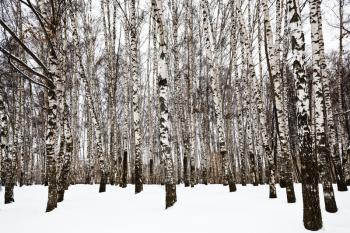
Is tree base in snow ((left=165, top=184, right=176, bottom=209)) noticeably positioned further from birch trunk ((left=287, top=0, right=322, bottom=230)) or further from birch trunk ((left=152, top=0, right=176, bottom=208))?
birch trunk ((left=287, top=0, right=322, bottom=230))

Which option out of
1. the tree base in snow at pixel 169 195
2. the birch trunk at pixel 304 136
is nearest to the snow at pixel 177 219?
the tree base in snow at pixel 169 195

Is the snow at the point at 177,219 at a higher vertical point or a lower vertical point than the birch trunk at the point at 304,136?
lower

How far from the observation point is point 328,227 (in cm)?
468

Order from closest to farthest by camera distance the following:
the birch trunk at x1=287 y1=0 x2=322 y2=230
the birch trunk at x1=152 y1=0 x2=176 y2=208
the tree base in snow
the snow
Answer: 1. the birch trunk at x1=287 y1=0 x2=322 y2=230
2. the snow
3. the tree base in snow
4. the birch trunk at x1=152 y1=0 x2=176 y2=208

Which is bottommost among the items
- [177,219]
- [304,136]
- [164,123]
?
[177,219]

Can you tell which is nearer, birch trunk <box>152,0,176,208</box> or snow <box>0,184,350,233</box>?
snow <box>0,184,350,233</box>

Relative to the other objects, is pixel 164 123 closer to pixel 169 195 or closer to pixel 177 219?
pixel 169 195

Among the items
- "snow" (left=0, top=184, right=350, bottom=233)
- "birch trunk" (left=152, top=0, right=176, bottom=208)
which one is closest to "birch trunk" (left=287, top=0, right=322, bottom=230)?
"snow" (left=0, top=184, right=350, bottom=233)

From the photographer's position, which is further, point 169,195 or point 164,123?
point 164,123

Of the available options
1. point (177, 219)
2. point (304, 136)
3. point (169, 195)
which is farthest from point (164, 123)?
point (304, 136)

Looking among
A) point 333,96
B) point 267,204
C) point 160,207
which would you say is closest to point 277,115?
point 267,204

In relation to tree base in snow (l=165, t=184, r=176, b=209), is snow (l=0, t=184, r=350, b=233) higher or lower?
lower

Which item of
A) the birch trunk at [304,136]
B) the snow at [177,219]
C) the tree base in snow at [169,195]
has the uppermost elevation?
the birch trunk at [304,136]

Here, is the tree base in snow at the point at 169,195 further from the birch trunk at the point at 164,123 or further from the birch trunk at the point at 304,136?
the birch trunk at the point at 304,136
